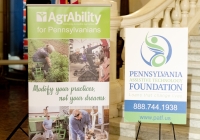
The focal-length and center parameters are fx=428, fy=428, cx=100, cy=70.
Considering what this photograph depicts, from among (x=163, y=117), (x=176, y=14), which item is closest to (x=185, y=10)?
(x=176, y=14)

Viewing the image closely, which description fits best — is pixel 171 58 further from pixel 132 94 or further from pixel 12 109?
pixel 12 109

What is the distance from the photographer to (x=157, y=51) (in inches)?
145

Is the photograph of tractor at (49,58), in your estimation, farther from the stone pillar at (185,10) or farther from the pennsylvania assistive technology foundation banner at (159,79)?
the stone pillar at (185,10)

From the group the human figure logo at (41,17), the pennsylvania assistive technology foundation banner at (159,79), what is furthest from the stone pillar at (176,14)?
the human figure logo at (41,17)

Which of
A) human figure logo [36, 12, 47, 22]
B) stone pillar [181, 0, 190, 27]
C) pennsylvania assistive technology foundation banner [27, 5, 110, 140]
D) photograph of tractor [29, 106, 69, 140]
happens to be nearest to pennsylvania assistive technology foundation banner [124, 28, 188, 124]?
pennsylvania assistive technology foundation banner [27, 5, 110, 140]

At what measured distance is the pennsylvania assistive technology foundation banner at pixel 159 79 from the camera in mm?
3643

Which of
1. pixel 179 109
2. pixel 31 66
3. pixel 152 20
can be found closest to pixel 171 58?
pixel 179 109

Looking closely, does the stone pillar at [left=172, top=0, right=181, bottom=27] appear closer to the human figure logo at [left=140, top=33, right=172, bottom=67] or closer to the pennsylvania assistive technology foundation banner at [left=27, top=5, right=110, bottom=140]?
the human figure logo at [left=140, top=33, right=172, bottom=67]

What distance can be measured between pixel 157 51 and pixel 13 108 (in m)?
3.77

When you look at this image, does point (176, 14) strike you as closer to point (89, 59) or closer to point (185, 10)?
point (185, 10)

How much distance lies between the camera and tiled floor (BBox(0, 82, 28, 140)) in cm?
544

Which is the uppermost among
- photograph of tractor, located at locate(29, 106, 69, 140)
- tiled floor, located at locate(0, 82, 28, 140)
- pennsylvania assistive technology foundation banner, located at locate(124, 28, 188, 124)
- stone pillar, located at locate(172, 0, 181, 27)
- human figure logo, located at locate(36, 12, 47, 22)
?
stone pillar, located at locate(172, 0, 181, 27)

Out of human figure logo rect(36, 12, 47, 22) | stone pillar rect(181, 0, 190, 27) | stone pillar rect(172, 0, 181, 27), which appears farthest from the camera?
stone pillar rect(181, 0, 190, 27)

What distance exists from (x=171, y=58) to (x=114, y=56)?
50.9 inches
